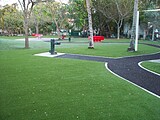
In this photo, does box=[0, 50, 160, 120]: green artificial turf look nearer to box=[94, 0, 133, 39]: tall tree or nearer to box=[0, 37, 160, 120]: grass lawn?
box=[0, 37, 160, 120]: grass lawn

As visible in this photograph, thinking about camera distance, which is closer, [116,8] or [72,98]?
[72,98]

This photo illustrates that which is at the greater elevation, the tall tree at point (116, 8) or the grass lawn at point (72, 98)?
the tall tree at point (116, 8)

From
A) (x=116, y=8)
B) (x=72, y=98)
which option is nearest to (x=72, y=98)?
(x=72, y=98)

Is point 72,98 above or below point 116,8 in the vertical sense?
below

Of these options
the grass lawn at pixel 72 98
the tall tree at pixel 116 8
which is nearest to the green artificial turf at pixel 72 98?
the grass lawn at pixel 72 98

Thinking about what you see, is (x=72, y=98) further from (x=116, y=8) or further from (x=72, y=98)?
(x=116, y=8)

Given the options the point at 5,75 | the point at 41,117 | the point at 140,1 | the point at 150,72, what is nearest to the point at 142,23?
the point at 140,1

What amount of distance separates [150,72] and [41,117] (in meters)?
6.43

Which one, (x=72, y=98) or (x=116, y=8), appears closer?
(x=72, y=98)

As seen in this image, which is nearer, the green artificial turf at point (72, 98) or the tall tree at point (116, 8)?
the green artificial turf at point (72, 98)

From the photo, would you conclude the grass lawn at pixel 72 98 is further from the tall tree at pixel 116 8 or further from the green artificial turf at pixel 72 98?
the tall tree at pixel 116 8

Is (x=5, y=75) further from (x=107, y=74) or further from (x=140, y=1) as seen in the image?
(x=140, y=1)

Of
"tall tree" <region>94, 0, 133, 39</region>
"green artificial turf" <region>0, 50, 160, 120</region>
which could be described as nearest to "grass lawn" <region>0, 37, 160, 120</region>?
"green artificial turf" <region>0, 50, 160, 120</region>

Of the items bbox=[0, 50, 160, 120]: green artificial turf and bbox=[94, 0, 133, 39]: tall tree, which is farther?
bbox=[94, 0, 133, 39]: tall tree
